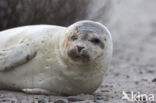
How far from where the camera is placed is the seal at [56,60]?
4426 millimetres

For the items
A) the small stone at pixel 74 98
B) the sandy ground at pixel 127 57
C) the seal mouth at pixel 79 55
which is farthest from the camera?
the sandy ground at pixel 127 57

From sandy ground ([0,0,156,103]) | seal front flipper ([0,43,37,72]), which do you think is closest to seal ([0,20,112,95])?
seal front flipper ([0,43,37,72])

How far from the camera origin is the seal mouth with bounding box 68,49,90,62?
4.21 meters

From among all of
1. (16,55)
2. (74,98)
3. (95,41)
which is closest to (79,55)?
(95,41)

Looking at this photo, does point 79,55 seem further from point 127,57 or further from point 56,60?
point 127,57

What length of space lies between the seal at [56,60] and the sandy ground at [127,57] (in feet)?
0.47

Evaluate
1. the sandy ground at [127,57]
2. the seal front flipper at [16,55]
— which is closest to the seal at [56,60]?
the seal front flipper at [16,55]

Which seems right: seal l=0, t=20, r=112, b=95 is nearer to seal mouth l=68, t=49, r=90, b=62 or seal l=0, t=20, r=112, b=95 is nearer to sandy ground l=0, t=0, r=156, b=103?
seal mouth l=68, t=49, r=90, b=62

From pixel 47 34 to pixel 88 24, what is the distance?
528 mm

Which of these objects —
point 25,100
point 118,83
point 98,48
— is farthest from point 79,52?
point 118,83

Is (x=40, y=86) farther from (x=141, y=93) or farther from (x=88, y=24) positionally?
(x=141, y=93)

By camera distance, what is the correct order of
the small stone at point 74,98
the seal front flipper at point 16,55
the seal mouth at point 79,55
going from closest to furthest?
1. the seal mouth at point 79,55
2. the small stone at point 74,98
3. the seal front flipper at point 16,55

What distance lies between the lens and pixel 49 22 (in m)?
8.77

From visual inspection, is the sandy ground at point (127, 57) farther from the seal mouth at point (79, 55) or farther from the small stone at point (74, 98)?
the seal mouth at point (79, 55)
